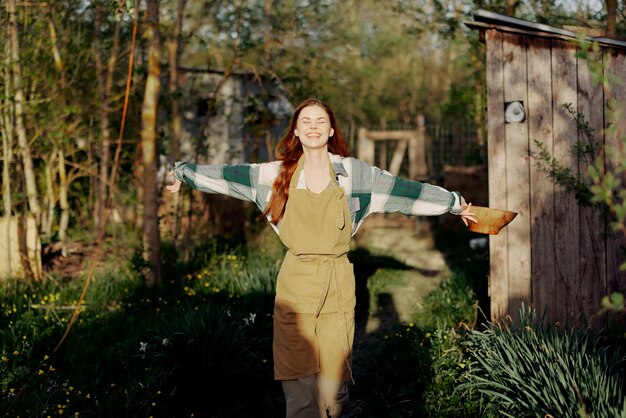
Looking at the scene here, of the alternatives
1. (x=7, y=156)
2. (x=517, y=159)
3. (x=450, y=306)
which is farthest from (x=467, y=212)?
(x=7, y=156)

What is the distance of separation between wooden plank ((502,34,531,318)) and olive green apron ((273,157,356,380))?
6.69ft

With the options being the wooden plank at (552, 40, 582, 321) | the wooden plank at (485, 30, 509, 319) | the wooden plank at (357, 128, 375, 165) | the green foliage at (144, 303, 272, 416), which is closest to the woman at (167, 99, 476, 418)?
the green foliage at (144, 303, 272, 416)

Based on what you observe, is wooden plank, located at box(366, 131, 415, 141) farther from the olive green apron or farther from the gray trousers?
the gray trousers

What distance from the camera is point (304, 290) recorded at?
145 inches

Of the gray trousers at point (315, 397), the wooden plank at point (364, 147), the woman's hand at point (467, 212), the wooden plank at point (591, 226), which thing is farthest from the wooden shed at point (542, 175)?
the wooden plank at point (364, 147)

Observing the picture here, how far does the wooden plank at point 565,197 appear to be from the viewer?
5.20 m

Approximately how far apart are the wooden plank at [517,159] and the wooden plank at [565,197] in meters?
0.21

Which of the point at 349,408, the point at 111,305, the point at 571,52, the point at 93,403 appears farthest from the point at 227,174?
the point at 111,305

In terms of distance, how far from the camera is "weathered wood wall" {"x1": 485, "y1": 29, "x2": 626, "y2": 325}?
521 centimetres

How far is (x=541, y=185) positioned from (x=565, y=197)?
19cm

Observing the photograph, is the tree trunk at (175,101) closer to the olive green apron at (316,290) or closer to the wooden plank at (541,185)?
the wooden plank at (541,185)

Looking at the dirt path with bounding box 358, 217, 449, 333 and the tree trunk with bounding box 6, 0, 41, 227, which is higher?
the tree trunk with bounding box 6, 0, 41, 227

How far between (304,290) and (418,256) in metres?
6.63

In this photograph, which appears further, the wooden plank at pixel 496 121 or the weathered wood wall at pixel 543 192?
the wooden plank at pixel 496 121
